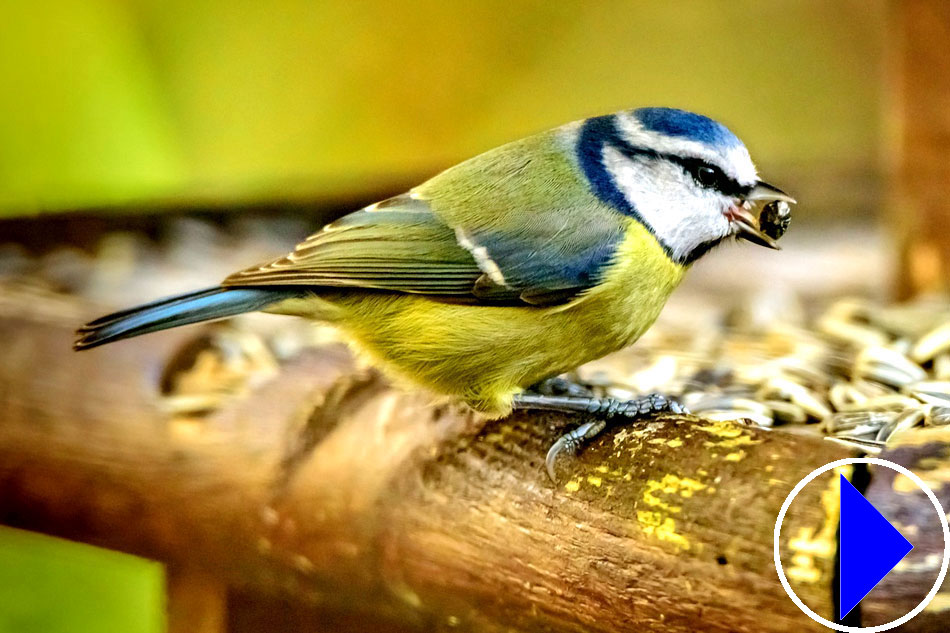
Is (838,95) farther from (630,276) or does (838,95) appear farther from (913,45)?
(630,276)

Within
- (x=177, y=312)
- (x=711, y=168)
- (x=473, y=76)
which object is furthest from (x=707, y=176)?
(x=473, y=76)

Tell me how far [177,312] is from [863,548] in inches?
35.1

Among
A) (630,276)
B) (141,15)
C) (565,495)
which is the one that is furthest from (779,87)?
(565,495)

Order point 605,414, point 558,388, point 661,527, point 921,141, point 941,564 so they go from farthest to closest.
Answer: point 921,141 → point 558,388 → point 605,414 → point 661,527 → point 941,564

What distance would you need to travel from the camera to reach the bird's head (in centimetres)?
121

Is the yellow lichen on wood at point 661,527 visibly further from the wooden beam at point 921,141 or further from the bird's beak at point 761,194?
the wooden beam at point 921,141

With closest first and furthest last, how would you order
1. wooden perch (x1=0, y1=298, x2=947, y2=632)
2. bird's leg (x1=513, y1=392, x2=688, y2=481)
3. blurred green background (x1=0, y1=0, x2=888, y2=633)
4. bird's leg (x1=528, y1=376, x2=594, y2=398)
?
wooden perch (x1=0, y1=298, x2=947, y2=632), bird's leg (x1=513, y1=392, x2=688, y2=481), bird's leg (x1=528, y1=376, x2=594, y2=398), blurred green background (x1=0, y1=0, x2=888, y2=633)

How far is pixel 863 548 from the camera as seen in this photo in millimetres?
774

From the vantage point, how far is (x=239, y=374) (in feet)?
4.83

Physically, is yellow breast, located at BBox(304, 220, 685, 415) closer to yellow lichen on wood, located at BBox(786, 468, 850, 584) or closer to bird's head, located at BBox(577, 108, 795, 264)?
bird's head, located at BBox(577, 108, 795, 264)

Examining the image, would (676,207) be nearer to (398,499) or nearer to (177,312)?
(398,499)

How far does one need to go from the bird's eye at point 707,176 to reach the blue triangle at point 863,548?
1.77 ft

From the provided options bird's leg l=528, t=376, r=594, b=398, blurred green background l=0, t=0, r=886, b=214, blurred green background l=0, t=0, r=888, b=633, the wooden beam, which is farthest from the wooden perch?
blurred green background l=0, t=0, r=886, b=214

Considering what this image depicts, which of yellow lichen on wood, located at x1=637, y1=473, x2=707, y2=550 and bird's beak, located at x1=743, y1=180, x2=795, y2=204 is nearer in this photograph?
yellow lichen on wood, located at x1=637, y1=473, x2=707, y2=550
